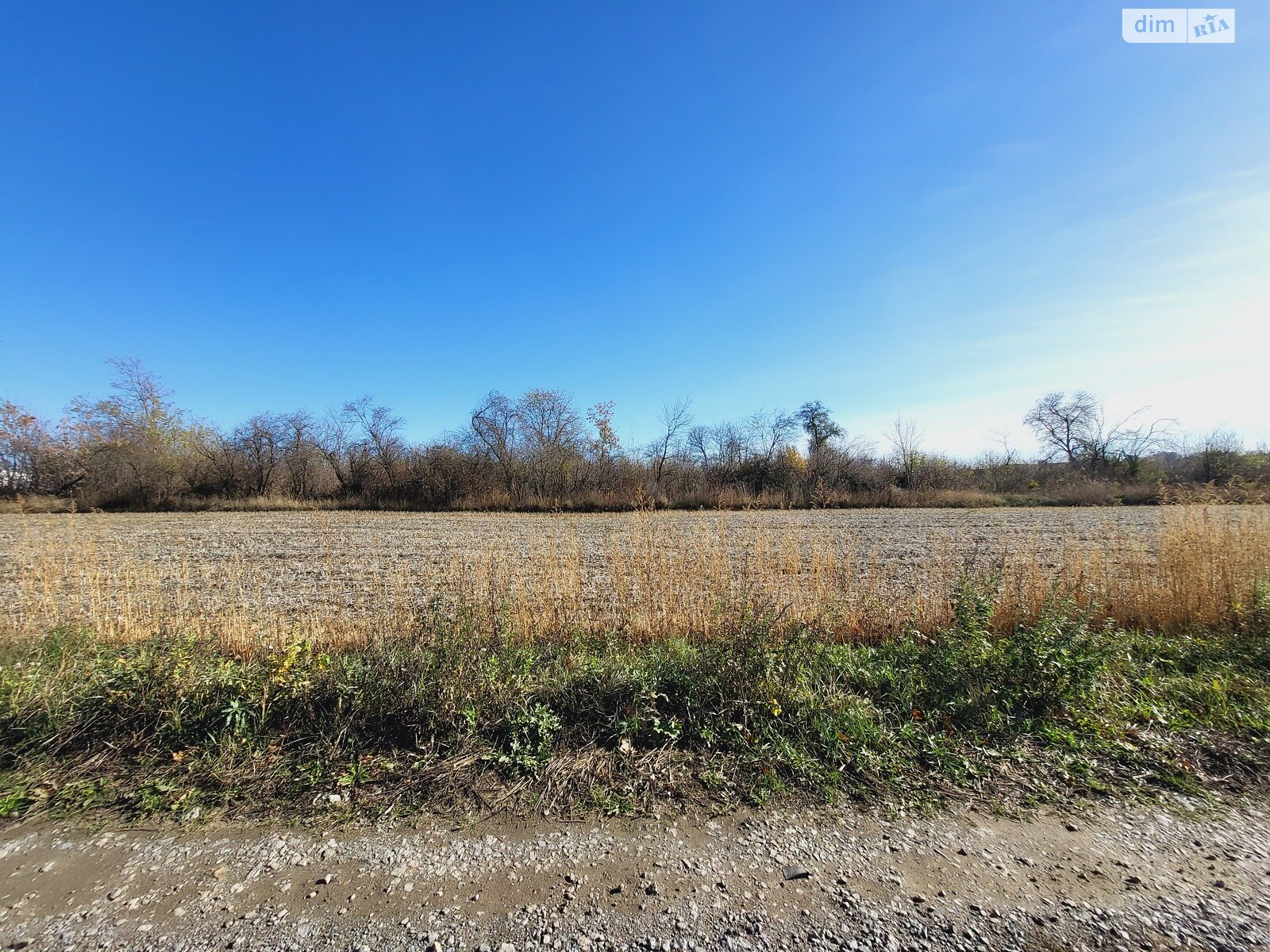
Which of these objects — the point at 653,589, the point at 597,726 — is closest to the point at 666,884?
the point at 597,726

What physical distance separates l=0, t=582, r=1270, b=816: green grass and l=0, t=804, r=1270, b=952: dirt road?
259 millimetres

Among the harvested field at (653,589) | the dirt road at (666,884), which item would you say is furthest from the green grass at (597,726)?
the harvested field at (653,589)

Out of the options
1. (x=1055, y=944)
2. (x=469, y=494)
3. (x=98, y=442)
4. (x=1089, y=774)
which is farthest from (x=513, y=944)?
(x=98, y=442)

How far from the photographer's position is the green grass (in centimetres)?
306

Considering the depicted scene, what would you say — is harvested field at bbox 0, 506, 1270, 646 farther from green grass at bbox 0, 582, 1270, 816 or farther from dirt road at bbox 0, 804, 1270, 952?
dirt road at bbox 0, 804, 1270, 952

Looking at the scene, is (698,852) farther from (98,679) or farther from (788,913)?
(98,679)

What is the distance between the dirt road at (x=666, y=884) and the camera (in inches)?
81.0

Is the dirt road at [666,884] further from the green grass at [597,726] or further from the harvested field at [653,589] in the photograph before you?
the harvested field at [653,589]

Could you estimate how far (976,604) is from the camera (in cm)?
496

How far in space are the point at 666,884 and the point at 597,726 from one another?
4.52 ft

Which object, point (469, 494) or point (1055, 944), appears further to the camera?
point (469, 494)

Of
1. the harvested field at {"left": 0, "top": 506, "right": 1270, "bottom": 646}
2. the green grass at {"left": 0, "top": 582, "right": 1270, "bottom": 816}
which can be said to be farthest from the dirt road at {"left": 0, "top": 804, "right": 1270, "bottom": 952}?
the harvested field at {"left": 0, "top": 506, "right": 1270, "bottom": 646}

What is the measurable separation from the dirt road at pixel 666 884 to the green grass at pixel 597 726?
26 centimetres

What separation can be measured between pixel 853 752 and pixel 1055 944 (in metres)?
1.37
